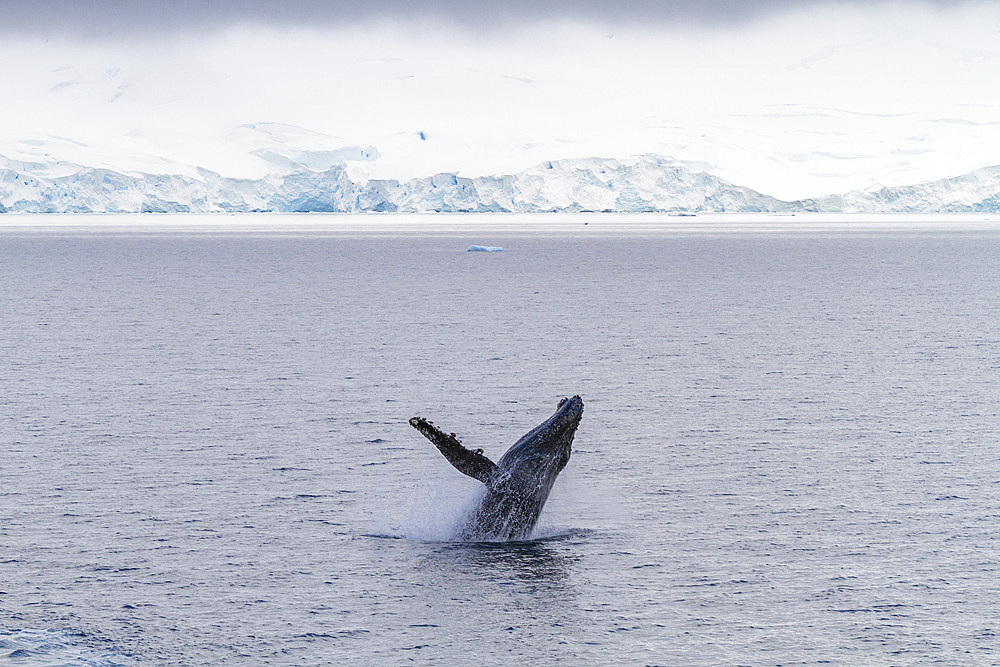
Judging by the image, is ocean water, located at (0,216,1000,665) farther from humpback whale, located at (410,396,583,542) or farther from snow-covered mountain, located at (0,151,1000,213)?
snow-covered mountain, located at (0,151,1000,213)

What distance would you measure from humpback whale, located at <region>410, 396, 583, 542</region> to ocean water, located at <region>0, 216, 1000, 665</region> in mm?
436

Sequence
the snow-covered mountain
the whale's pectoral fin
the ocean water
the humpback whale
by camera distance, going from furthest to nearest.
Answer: the snow-covered mountain, the humpback whale, the whale's pectoral fin, the ocean water

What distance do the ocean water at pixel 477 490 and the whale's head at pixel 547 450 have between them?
1.15 m

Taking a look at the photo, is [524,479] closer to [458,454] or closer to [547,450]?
[547,450]

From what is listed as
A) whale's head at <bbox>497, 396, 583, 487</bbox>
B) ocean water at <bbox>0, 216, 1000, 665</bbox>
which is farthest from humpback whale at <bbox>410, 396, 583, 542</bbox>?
ocean water at <bbox>0, 216, 1000, 665</bbox>

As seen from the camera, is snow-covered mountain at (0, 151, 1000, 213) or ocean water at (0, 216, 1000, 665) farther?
snow-covered mountain at (0, 151, 1000, 213)

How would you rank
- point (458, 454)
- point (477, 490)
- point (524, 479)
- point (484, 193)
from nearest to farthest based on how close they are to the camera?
point (458, 454), point (524, 479), point (477, 490), point (484, 193)

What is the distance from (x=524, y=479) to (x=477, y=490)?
3403mm

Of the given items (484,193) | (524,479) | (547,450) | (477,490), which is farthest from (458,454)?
(484,193)

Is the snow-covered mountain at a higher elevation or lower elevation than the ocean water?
higher

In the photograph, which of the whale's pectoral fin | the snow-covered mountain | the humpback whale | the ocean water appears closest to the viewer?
the ocean water

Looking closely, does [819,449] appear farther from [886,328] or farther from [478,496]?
[886,328]

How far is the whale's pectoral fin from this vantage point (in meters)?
16.6

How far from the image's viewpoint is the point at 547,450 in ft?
60.1
